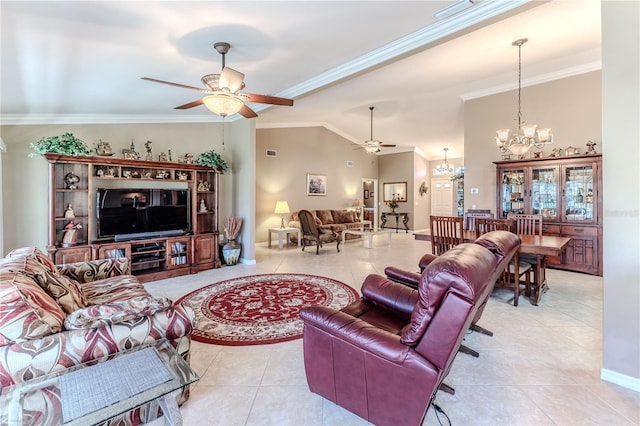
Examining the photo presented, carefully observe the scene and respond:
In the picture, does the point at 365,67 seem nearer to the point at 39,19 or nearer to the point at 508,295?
the point at 39,19

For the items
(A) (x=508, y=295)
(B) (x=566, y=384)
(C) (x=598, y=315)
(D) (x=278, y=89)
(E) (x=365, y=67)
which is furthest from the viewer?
(D) (x=278, y=89)

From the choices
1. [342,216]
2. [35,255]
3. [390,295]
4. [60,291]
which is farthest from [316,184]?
[60,291]

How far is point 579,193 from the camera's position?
4855 mm

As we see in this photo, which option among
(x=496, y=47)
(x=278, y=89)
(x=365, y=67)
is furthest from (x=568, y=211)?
(x=278, y=89)

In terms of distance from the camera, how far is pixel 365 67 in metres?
3.59

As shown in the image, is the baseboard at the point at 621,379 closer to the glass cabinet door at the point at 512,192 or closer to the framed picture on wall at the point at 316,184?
the glass cabinet door at the point at 512,192

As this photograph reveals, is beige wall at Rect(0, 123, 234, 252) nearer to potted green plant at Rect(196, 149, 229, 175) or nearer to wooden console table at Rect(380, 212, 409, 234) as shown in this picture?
potted green plant at Rect(196, 149, 229, 175)

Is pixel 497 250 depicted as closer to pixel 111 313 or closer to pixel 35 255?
pixel 111 313

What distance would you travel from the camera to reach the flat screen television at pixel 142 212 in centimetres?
429

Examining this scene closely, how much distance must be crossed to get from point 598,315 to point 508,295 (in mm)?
888

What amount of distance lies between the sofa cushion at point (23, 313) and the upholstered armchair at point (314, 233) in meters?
5.41

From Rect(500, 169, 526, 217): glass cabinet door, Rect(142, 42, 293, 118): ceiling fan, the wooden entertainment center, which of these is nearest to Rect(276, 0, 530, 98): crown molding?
Rect(142, 42, 293, 118): ceiling fan

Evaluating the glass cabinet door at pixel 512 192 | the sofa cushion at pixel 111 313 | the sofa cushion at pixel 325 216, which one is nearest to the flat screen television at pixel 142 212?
the sofa cushion at pixel 111 313

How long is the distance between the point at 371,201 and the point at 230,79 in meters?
9.51
